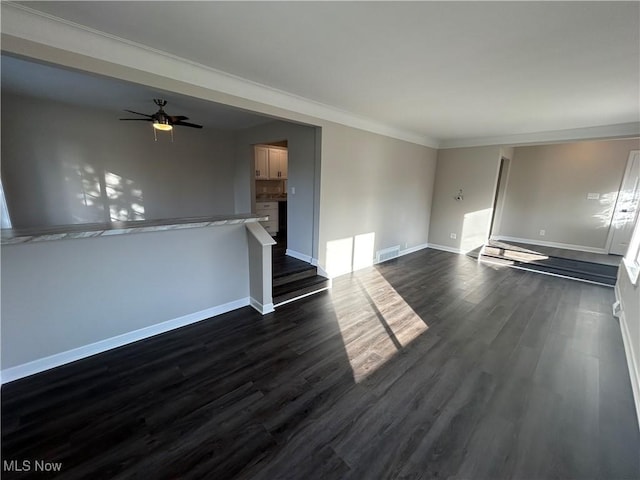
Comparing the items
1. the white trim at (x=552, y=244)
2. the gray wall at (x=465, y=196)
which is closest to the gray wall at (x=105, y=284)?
the gray wall at (x=465, y=196)

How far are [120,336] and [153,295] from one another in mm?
438

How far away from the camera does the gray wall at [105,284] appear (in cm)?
199

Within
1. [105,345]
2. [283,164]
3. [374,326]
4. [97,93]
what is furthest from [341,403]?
[283,164]

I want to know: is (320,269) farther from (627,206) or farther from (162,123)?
(627,206)

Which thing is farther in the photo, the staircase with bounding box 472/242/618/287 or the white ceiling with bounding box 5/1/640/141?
the staircase with bounding box 472/242/618/287

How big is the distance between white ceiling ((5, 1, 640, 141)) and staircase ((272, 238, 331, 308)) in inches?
91.7

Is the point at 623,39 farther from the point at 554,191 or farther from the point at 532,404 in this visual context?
the point at 554,191

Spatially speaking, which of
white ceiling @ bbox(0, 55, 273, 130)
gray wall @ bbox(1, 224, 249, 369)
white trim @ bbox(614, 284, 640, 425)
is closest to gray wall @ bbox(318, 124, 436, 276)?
white ceiling @ bbox(0, 55, 273, 130)

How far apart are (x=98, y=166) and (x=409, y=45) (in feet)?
16.3

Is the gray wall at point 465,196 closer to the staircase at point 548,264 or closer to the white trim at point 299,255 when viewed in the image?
the staircase at point 548,264

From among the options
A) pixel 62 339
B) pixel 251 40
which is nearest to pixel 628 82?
pixel 251 40

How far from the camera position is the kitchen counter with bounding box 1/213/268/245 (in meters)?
1.89

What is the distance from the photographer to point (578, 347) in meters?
2.64

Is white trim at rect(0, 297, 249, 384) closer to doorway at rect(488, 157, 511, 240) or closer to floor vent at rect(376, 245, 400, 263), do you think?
floor vent at rect(376, 245, 400, 263)
